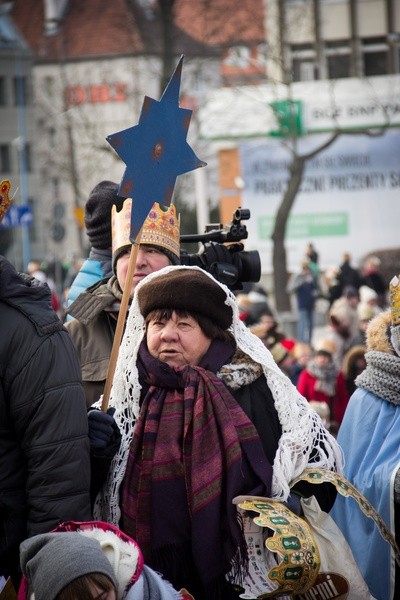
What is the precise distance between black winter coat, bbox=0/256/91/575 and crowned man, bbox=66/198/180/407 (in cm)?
113

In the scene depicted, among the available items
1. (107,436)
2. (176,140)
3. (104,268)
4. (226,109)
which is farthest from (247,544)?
(226,109)

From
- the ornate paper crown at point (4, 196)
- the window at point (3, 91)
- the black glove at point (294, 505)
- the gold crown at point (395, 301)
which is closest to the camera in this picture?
the ornate paper crown at point (4, 196)

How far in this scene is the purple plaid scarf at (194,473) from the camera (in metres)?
3.96

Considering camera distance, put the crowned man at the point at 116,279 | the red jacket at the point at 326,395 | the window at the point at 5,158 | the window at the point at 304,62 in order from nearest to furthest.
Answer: the crowned man at the point at 116,279
the red jacket at the point at 326,395
the window at the point at 304,62
the window at the point at 5,158

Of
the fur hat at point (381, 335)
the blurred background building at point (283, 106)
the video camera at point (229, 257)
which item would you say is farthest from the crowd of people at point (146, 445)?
the blurred background building at point (283, 106)

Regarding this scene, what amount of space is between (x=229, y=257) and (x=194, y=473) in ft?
4.80

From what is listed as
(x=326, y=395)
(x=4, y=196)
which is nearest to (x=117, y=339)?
(x=4, y=196)

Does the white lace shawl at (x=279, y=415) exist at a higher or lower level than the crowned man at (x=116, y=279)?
lower

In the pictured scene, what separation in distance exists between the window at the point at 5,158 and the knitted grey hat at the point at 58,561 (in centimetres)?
6004

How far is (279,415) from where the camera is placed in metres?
4.18

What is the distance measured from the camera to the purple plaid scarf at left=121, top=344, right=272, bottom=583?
3955 millimetres

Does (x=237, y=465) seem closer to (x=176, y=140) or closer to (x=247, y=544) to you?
(x=247, y=544)

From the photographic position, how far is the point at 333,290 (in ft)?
83.7

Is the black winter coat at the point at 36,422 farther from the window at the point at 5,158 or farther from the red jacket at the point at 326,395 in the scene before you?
the window at the point at 5,158
